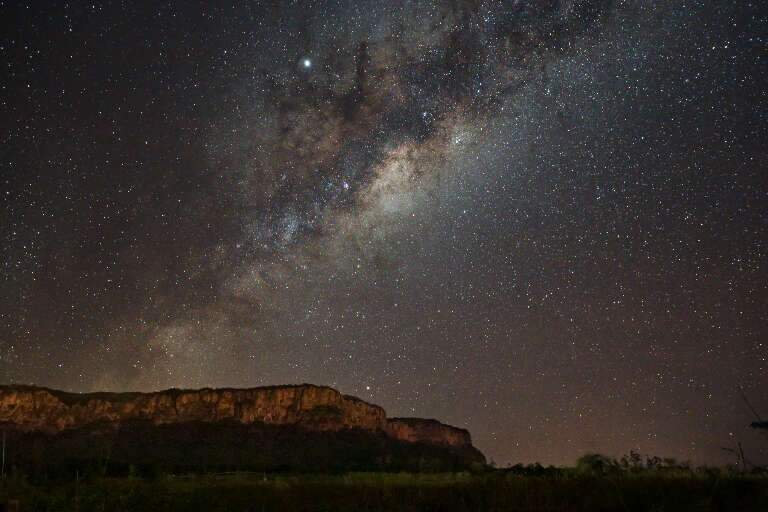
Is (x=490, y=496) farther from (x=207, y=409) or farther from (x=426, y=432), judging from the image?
(x=426, y=432)

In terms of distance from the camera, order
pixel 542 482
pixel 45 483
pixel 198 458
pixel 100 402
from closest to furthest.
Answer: pixel 542 482, pixel 45 483, pixel 198 458, pixel 100 402

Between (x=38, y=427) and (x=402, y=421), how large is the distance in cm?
6377

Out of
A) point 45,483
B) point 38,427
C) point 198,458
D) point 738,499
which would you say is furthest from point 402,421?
point 738,499

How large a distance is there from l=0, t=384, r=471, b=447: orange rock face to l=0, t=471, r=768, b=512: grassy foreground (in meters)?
89.1

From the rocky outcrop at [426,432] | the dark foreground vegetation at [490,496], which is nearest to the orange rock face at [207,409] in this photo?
the rocky outcrop at [426,432]

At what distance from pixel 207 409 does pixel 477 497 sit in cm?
10100

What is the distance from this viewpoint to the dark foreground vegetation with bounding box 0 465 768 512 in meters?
12.4

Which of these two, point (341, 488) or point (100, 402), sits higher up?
point (100, 402)

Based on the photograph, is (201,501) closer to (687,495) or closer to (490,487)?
(490,487)

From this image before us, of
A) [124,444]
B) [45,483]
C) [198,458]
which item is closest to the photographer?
[45,483]

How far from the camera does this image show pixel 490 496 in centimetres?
1379

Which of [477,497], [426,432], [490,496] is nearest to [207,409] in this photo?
[426,432]

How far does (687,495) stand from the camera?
12.4 metres

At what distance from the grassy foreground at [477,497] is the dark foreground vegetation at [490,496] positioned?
0.02 meters
